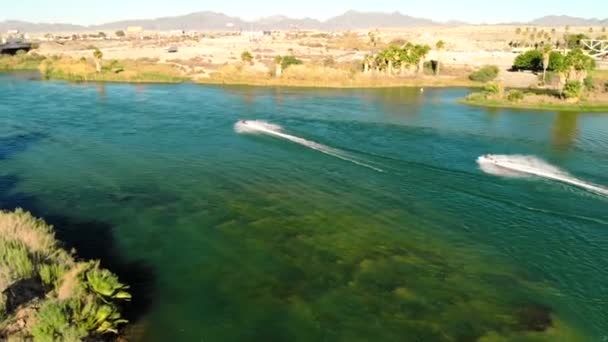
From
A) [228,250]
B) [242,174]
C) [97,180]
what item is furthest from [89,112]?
[228,250]

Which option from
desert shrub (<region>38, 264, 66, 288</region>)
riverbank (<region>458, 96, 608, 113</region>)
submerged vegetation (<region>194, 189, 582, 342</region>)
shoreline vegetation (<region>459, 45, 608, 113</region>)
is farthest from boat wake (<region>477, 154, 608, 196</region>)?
desert shrub (<region>38, 264, 66, 288</region>)

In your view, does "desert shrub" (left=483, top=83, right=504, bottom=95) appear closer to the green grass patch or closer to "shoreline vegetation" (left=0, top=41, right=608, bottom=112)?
"shoreline vegetation" (left=0, top=41, right=608, bottom=112)

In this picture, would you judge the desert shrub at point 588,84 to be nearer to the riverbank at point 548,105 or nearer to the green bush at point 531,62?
the riverbank at point 548,105

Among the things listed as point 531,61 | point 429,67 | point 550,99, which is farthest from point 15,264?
point 531,61

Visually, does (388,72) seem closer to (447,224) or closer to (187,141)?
(187,141)

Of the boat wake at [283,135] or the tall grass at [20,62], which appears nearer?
the boat wake at [283,135]

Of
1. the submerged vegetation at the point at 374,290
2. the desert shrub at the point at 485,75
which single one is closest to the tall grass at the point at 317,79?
the desert shrub at the point at 485,75
